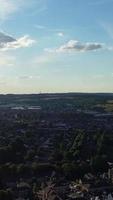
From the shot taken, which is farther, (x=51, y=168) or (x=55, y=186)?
(x=51, y=168)

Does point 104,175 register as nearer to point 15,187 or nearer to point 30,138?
point 15,187

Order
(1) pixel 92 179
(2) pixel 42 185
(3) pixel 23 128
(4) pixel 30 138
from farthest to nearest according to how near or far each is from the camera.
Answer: (3) pixel 23 128 → (4) pixel 30 138 → (1) pixel 92 179 → (2) pixel 42 185

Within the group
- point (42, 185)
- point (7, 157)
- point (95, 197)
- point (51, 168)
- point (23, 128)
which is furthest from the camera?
point (23, 128)

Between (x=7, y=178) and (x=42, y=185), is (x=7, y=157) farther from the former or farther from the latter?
(x=42, y=185)

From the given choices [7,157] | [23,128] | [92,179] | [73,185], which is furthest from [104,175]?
[23,128]

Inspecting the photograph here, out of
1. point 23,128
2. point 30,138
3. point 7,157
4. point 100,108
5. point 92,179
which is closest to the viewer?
point 92,179

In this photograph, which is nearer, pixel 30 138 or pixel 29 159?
pixel 29 159

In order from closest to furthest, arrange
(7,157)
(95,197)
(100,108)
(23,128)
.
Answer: (95,197)
(7,157)
(23,128)
(100,108)

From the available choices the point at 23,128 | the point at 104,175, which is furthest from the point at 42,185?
the point at 23,128
